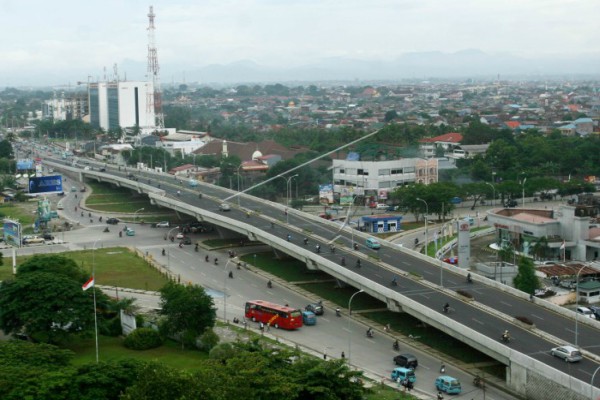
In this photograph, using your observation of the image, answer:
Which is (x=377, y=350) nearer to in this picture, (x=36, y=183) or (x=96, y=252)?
(x=96, y=252)

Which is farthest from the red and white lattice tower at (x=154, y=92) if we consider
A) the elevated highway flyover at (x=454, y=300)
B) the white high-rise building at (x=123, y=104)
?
the elevated highway flyover at (x=454, y=300)

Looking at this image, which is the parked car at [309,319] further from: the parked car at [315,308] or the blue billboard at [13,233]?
the blue billboard at [13,233]

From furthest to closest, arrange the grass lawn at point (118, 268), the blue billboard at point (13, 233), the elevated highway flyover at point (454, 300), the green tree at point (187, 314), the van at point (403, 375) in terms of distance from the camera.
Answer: the blue billboard at point (13, 233)
the grass lawn at point (118, 268)
the green tree at point (187, 314)
the van at point (403, 375)
the elevated highway flyover at point (454, 300)

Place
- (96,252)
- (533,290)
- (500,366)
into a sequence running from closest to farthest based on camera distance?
(500,366)
(533,290)
(96,252)

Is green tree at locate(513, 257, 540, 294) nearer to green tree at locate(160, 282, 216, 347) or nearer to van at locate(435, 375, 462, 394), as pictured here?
van at locate(435, 375, 462, 394)

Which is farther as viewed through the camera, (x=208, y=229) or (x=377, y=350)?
(x=208, y=229)

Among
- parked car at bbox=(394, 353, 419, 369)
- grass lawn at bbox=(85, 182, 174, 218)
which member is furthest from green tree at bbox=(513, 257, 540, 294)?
grass lawn at bbox=(85, 182, 174, 218)

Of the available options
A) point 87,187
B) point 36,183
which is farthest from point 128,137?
point 36,183
